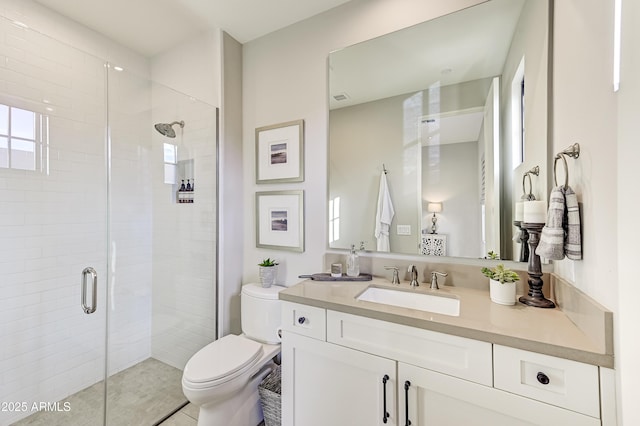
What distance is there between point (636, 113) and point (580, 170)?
0.36 meters

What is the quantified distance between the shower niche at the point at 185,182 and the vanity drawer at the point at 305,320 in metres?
1.33

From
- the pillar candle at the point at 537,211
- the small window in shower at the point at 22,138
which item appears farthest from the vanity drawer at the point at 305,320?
the small window in shower at the point at 22,138

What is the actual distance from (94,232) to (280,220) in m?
1.41

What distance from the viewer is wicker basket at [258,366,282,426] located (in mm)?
1508

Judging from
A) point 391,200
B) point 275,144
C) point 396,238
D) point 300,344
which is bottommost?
point 300,344

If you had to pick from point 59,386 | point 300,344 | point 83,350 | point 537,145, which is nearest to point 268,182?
point 300,344

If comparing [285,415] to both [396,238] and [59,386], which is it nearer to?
[396,238]

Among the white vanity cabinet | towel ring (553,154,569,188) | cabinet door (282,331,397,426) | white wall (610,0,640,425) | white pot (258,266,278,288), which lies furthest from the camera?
white pot (258,266,278,288)

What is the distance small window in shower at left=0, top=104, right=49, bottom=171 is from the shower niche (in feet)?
2.62

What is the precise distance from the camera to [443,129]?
146 cm

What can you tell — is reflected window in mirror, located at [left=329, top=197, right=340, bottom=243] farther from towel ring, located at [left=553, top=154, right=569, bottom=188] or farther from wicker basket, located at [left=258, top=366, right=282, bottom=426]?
towel ring, located at [left=553, top=154, right=569, bottom=188]

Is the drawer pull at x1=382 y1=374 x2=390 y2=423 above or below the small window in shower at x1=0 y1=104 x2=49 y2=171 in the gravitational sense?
below

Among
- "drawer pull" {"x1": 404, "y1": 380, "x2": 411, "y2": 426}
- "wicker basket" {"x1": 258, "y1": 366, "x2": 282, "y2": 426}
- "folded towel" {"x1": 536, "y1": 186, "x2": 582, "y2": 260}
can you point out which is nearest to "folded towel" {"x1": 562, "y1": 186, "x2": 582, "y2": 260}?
"folded towel" {"x1": 536, "y1": 186, "x2": 582, "y2": 260}

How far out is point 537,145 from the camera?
4.02ft
